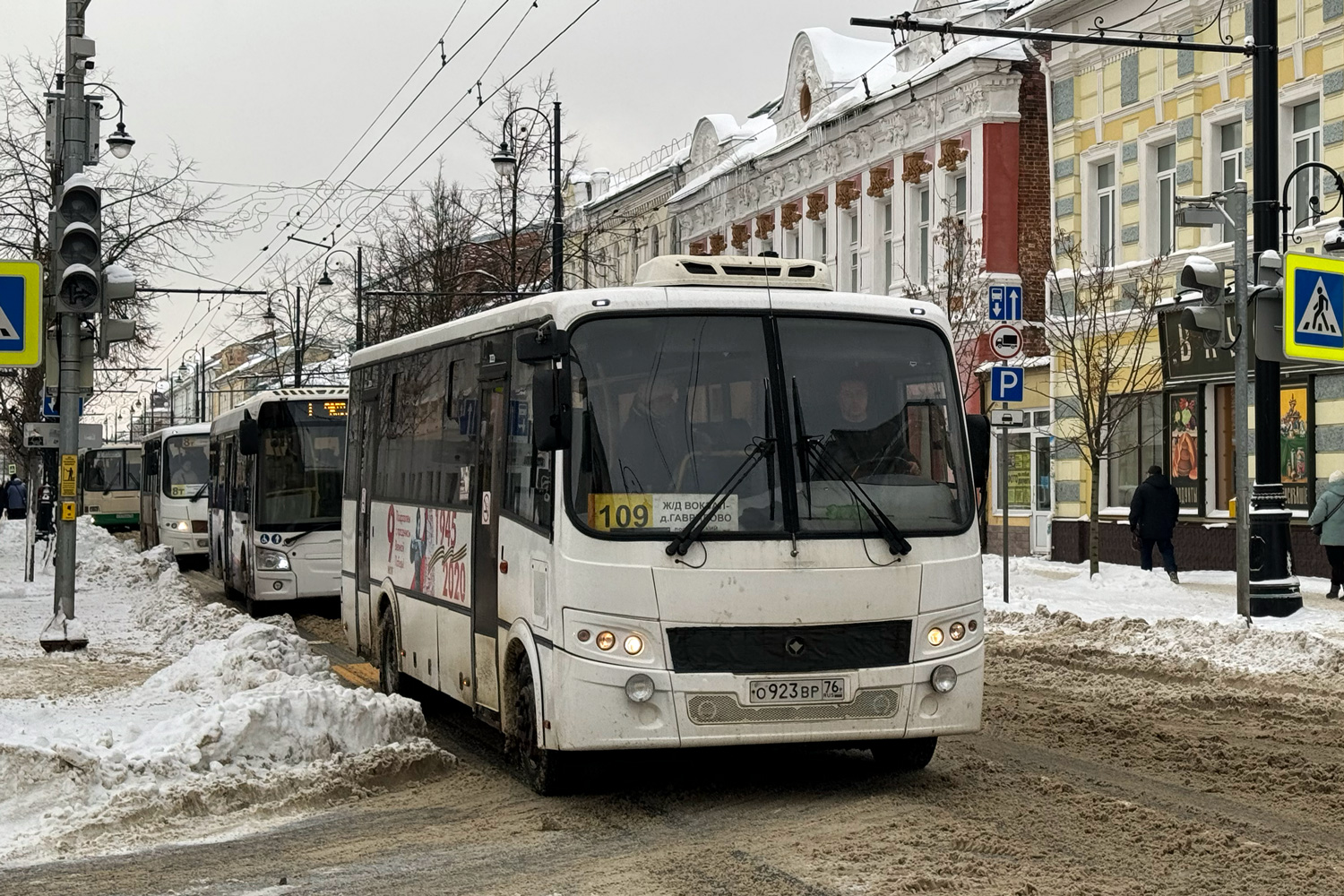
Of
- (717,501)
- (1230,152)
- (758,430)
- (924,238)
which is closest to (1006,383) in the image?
(1230,152)

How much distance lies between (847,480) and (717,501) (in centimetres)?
68

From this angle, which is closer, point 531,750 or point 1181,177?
point 531,750

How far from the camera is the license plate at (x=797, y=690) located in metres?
8.76

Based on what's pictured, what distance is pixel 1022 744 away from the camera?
10.7 meters

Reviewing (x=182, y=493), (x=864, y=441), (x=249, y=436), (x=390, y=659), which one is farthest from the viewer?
(x=182, y=493)

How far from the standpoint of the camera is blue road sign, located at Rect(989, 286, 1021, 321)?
20.8 metres

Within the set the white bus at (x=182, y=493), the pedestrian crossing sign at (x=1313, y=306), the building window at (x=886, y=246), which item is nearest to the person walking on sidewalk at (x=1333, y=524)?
the pedestrian crossing sign at (x=1313, y=306)

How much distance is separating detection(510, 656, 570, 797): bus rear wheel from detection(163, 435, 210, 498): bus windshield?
28723 millimetres

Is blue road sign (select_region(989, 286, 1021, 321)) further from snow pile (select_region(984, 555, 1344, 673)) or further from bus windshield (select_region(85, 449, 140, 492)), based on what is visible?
bus windshield (select_region(85, 449, 140, 492))

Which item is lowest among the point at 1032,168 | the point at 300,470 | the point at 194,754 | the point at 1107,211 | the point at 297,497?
the point at 194,754

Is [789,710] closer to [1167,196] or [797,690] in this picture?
[797,690]

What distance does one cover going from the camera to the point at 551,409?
891 cm

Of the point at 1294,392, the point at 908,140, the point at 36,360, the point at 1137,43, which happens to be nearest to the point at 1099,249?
the point at 1294,392

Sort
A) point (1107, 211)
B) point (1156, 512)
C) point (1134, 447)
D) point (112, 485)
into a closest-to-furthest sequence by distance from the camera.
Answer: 1. point (1156, 512)
2. point (1134, 447)
3. point (1107, 211)
4. point (112, 485)
